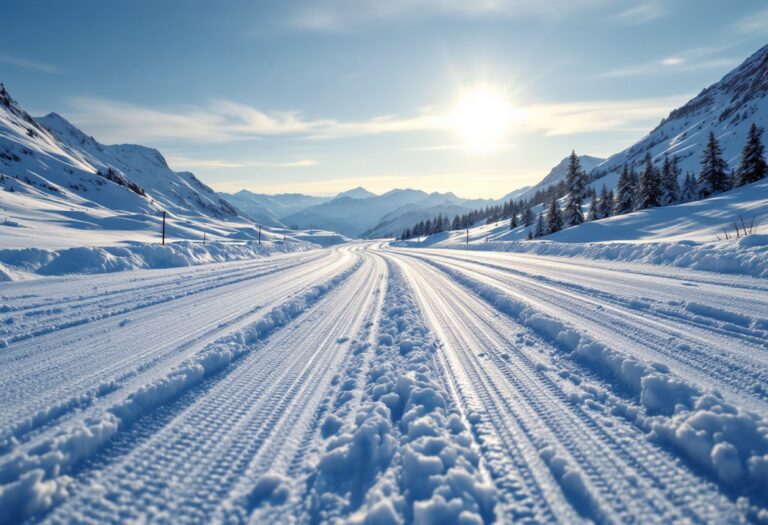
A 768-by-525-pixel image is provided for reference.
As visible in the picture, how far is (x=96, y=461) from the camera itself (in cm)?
225

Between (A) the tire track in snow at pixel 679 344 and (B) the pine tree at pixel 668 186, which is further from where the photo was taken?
(B) the pine tree at pixel 668 186

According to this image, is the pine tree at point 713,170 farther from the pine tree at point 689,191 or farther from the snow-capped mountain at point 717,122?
the snow-capped mountain at point 717,122

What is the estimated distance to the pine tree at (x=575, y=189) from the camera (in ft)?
131

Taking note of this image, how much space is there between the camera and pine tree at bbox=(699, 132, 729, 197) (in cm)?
3531

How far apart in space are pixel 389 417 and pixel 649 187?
4800 centimetres

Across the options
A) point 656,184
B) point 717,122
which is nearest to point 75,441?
point 656,184

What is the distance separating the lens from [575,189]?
39875 mm

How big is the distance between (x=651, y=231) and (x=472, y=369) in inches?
1056

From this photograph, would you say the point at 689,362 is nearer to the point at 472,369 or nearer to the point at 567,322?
the point at 567,322

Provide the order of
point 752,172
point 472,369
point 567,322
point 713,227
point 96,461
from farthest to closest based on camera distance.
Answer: point 752,172
point 713,227
point 567,322
point 472,369
point 96,461

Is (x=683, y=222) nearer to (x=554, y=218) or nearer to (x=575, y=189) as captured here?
(x=575, y=189)

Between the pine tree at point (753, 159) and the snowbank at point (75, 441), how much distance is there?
5003 cm

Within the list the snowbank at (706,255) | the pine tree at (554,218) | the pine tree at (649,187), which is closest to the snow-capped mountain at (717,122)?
the pine tree at (649,187)

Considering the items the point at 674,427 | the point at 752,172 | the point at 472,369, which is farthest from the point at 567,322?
the point at 752,172
